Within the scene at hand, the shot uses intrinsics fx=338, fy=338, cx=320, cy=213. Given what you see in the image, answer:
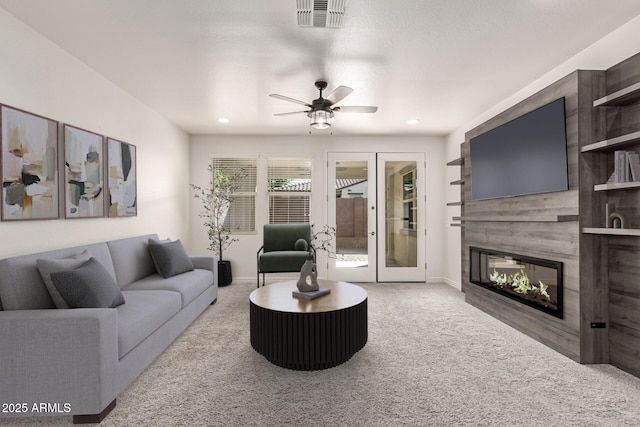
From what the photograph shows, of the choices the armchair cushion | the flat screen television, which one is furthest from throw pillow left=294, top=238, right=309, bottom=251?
the flat screen television

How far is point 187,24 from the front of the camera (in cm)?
245

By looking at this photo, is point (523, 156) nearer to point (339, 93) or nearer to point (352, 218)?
point (339, 93)

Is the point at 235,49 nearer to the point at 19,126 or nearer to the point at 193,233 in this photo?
the point at 19,126

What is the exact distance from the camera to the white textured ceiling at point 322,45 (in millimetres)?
2283

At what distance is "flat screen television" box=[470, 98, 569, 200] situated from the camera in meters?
2.88

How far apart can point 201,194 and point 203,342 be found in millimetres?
3306

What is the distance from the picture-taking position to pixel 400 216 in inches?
234

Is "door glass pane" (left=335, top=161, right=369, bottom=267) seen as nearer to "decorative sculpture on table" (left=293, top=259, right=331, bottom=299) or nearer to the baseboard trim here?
"decorative sculpture on table" (left=293, top=259, right=331, bottom=299)

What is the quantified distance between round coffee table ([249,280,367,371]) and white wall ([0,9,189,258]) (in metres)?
1.77

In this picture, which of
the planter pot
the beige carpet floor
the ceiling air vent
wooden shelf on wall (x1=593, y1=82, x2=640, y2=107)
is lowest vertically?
the beige carpet floor

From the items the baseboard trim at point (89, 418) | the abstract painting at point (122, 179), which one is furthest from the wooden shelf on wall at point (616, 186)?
the abstract painting at point (122, 179)

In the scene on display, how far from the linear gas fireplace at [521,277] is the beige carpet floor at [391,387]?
0.41 meters

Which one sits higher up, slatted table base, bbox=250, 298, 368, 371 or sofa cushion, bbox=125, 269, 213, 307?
sofa cushion, bbox=125, 269, 213, 307

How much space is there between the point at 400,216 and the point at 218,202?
3.17 m
